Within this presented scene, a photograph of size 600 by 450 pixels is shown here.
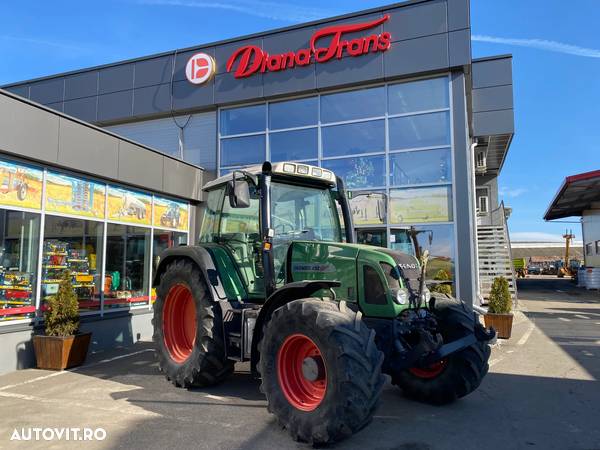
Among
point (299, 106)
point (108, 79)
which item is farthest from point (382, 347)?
point (108, 79)

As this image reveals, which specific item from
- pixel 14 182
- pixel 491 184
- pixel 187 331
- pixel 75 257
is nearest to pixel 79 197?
pixel 75 257

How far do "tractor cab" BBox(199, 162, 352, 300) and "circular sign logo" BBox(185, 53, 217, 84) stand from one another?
308 inches

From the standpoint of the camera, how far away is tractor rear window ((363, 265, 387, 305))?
4426 mm

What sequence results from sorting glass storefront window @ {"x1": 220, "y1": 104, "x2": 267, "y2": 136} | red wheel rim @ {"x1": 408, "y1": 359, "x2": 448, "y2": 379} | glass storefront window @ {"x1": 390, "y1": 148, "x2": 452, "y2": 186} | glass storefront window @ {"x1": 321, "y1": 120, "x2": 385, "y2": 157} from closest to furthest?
red wheel rim @ {"x1": 408, "y1": 359, "x2": 448, "y2": 379} < glass storefront window @ {"x1": 390, "y1": 148, "x2": 452, "y2": 186} < glass storefront window @ {"x1": 321, "y1": 120, "x2": 385, "y2": 157} < glass storefront window @ {"x1": 220, "y1": 104, "x2": 267, "y2": 136}

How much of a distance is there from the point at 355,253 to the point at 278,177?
137 cm

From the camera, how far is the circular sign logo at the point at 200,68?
42.4 ft

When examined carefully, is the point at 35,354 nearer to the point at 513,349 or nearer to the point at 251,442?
the point at 251,442

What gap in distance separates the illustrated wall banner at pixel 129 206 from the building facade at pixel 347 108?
Result: 148cm

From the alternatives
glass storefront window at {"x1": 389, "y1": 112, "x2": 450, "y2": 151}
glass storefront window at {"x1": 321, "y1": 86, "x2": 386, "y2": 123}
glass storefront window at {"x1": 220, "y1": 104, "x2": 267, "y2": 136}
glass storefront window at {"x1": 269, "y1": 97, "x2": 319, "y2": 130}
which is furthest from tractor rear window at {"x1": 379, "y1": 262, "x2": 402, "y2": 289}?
glass storefront window at {"x1": 220, "y1": 104, "x2": 267, "y2": 136}

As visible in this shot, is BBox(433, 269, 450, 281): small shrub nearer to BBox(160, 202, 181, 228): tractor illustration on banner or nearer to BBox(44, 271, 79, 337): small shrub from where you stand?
BBox(160, 202, 181, 228): tractor illustration on banner

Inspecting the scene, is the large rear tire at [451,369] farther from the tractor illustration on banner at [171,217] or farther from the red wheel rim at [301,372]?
the tractor illustration on banner at [171,217]

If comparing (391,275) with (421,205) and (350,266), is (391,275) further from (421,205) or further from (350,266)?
(421,205)

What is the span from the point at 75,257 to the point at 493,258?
1334 cm

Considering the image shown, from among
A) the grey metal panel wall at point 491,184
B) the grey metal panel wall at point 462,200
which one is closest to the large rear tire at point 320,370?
the grey metal panel wall at point 462,200
